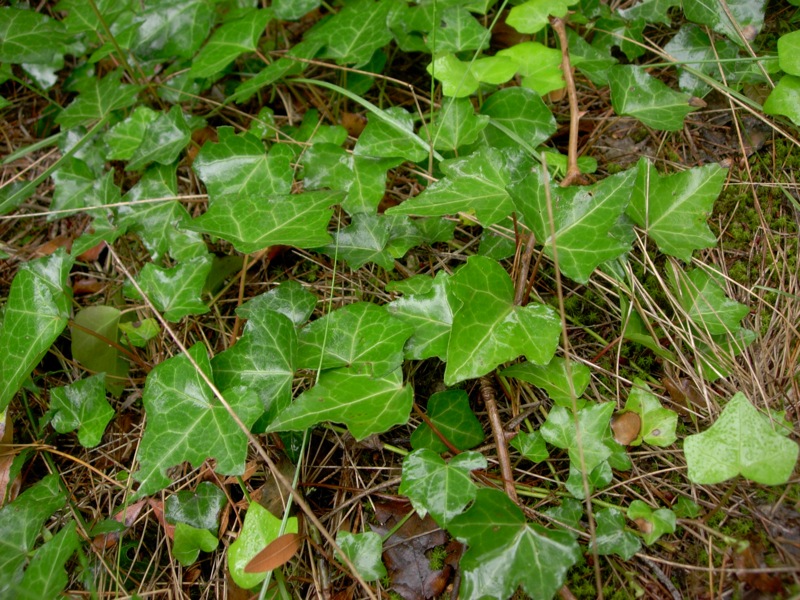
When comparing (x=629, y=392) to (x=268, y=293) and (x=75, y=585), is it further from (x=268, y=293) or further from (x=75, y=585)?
(x=75, y=585)

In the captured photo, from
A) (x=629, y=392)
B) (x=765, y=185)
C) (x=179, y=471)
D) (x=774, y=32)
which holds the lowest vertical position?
(x=179, y=471)

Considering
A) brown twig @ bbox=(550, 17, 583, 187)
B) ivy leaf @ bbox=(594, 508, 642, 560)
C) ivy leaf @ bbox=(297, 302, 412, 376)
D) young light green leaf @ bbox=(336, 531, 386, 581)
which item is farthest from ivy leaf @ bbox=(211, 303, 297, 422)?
brown twig @ bbox=(550, 17, 583, 187)

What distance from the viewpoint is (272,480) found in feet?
4.73

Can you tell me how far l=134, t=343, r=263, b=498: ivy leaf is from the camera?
4.30ft

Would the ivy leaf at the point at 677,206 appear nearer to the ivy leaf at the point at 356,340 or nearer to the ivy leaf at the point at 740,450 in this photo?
the ivy leaf at the point at 740,450

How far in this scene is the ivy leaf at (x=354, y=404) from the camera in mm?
1251

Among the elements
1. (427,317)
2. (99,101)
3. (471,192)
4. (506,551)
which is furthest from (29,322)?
(506,551)

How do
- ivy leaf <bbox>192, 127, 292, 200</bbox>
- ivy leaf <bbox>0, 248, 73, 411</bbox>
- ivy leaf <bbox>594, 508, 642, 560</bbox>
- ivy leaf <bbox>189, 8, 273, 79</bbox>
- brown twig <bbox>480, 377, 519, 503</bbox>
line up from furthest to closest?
ivy leaf <bbox>189, 8, 273, 79</bbox>
ivy leaf <bbox>192, 127, 292, 200</bbox>
ivy leaf <bbox>0, 248, 73, 411</bbox>
brown twig <bbox>480, 377, 519, 503</bbox>
ivy leaf <bbox>594, 508, 642, 560</bbox>

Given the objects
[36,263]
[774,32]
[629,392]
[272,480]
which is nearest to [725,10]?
[774,32]

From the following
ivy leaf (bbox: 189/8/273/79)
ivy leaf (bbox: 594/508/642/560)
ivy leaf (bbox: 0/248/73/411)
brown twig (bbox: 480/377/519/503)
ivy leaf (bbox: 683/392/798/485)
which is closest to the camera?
ivy leaf (bbox: 683/392/798/485)

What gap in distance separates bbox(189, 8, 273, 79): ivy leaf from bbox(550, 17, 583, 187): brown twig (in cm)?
94

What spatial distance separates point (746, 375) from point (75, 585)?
5.58ft

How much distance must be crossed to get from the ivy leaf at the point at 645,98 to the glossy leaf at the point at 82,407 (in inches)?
64.7

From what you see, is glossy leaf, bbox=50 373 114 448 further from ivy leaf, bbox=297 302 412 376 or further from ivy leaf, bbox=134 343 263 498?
ivy leaf, bbox=297 302 412 376
